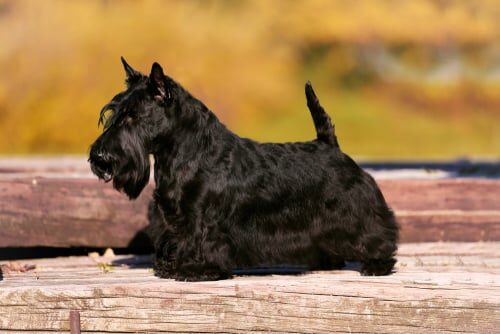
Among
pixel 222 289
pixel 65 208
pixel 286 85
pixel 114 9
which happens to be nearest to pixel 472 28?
pixel 286 85

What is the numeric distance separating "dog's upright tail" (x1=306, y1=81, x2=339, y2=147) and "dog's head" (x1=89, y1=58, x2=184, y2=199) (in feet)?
3.29

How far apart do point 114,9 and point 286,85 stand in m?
5.17

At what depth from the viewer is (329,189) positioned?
19.7 ft

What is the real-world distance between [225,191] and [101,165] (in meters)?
0.81

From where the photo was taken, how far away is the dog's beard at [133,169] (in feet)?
18.3

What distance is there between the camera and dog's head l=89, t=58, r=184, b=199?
217 inches

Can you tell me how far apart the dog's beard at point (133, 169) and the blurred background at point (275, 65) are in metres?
13.7

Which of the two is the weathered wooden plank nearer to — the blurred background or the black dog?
the black dog

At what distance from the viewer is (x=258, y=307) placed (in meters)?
5.13

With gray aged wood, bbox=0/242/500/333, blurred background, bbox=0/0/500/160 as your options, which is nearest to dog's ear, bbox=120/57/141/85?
gray aged wood, bbox=0/242/500/333

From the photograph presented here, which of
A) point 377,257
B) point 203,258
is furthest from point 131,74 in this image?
point 377,257

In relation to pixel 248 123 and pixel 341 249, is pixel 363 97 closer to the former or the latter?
pixel 248 123

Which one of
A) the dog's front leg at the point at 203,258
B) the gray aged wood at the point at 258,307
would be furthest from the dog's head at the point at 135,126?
the gray aged wood at the point at 258,307

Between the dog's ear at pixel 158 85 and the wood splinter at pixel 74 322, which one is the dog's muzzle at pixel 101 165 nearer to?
the dog's ear at pixel 158 85
